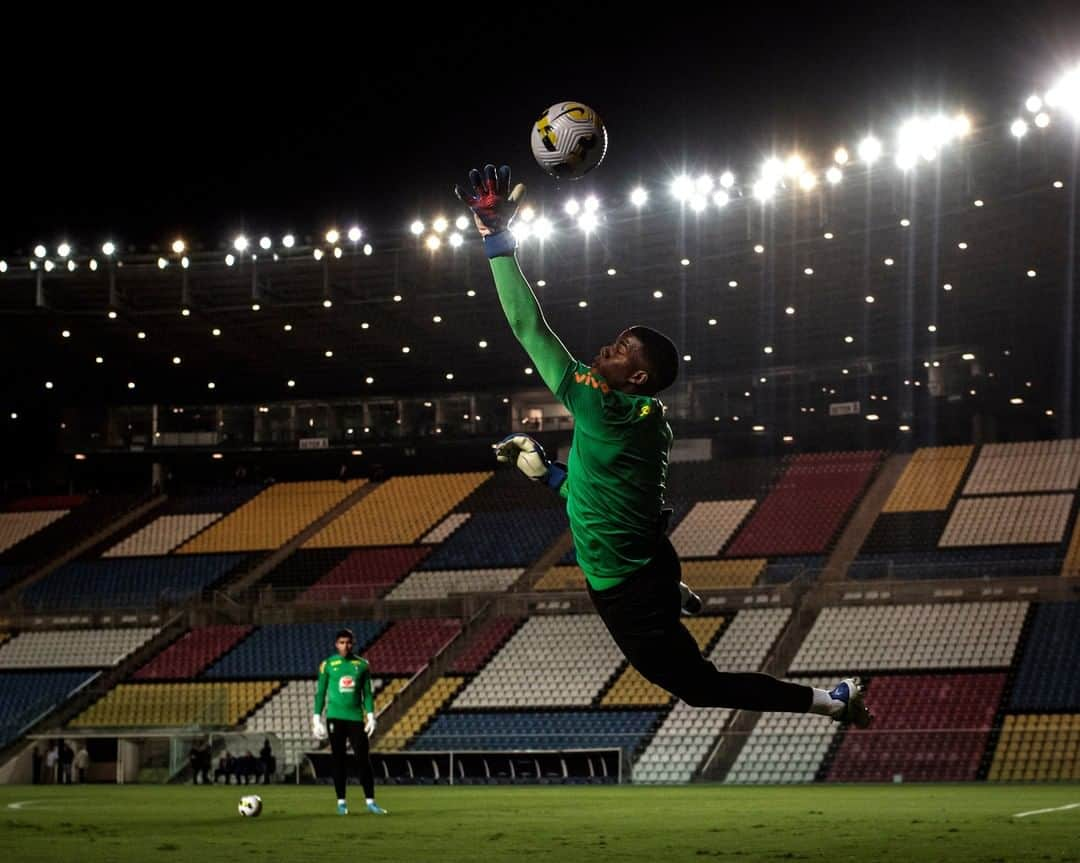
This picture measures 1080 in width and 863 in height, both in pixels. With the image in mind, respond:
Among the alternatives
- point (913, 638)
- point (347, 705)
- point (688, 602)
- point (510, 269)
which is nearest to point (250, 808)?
point (347, 705)

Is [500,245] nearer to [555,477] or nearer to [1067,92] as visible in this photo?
[555,477]

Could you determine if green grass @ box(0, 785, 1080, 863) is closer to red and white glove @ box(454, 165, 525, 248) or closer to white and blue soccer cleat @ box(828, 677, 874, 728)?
white and blue soccer cleat @ box(828, 677, 874, 728)

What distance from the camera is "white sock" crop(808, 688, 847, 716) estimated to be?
292 inches

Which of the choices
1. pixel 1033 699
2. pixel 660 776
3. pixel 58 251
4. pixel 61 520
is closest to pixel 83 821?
pixel 660 776

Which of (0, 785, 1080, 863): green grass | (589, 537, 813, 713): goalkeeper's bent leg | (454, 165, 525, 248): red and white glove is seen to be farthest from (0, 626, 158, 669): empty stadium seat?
(454, 165, 525, 248): red and white glove

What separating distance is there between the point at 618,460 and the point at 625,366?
44 centimetres

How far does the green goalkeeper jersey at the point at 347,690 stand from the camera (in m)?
16.1

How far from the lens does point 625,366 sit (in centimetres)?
654

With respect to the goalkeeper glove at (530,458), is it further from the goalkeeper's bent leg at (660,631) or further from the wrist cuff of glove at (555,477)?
the goalkeeper's bent leg at (660,631)

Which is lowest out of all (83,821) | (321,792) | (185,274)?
(321,792)

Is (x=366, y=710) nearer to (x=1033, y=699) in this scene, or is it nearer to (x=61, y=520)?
(x=1033, y=699)

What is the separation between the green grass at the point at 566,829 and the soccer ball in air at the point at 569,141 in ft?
15.0

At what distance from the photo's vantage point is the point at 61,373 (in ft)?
174

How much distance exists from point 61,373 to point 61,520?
5.52 meters
